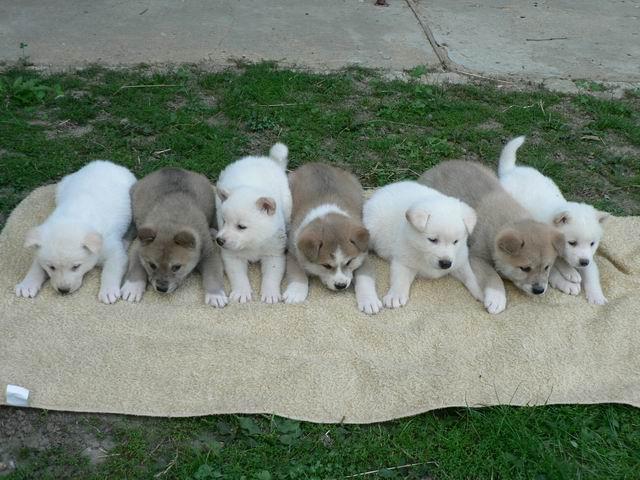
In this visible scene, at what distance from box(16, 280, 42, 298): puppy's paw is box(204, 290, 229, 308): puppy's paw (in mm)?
1317

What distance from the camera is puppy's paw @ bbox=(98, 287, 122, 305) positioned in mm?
5272

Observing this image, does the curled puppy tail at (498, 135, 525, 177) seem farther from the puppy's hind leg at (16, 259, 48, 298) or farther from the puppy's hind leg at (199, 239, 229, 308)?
the puppy's hind leg at (16, 259, 48, 298)

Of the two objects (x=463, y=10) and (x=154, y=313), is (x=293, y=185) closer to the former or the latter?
(x=154, y=313)

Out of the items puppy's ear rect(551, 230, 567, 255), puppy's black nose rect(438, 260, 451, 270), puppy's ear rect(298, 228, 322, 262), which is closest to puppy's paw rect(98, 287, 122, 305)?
puppy's ear rect(298, 228, 322, 262)

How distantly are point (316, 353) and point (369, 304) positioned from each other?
67 centimetres

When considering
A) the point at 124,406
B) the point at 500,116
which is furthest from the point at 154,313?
the point at 500,116

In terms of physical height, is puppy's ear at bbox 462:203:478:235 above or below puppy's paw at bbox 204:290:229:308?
above

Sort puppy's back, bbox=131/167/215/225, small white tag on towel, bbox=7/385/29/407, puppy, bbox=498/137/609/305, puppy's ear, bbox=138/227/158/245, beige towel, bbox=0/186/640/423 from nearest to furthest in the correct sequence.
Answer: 1. small white tag on towel, bbox=7/385/29/407
2. beige towel, bbox=0/186/640/423
3. puppy's ear, bbox=138/227/158/245
4. puppy, bbox=498/137/609/305
5. puppy's back, bbox=131/167/215/225

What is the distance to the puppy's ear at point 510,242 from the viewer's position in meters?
5.31

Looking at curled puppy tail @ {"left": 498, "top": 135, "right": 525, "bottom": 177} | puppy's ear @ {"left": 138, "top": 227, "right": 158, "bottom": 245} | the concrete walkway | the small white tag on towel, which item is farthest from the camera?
the concrete walkway

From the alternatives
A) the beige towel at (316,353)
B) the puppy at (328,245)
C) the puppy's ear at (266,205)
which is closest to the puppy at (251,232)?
the puppy's ear at (266,205)

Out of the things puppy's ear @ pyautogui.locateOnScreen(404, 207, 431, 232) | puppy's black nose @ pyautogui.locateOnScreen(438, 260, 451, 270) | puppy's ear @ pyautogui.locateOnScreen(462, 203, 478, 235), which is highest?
puppy's ear @ pyautogui.locateOnScreen(404, 207, 431, 232)

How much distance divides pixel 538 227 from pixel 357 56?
5.09 m

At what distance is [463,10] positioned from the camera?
1157 cm
